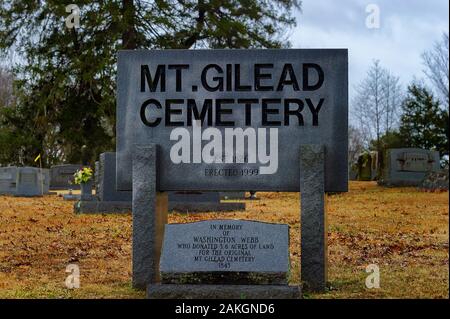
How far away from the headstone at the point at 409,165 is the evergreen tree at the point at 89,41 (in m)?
6.89

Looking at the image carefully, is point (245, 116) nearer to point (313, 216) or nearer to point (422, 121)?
point (313, 216)

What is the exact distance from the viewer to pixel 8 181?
90.0 feet

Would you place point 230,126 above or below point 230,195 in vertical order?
above

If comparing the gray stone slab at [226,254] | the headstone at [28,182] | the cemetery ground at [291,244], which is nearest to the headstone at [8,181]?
→ the headstone at [28,182]

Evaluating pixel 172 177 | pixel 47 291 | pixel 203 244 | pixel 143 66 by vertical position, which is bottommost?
pixel 47 291

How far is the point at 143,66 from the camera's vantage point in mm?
7387

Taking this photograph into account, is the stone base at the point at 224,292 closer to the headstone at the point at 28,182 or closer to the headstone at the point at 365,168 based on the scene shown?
the headstone at the point at 28,182

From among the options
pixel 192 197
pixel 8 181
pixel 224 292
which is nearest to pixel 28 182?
pixel 8 181

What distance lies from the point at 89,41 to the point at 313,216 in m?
21.5

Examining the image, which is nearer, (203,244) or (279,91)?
(203,244)

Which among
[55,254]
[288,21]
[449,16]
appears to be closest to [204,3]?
[288,21]

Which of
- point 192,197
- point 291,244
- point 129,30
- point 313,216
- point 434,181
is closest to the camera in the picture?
point 313,216

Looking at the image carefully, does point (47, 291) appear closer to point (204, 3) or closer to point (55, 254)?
point (55, 254)

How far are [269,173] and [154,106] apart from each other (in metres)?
1.52
